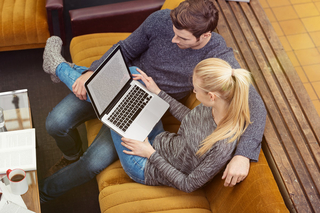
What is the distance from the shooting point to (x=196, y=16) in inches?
55.5

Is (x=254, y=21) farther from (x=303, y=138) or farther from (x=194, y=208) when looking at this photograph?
(x=194, y=208)

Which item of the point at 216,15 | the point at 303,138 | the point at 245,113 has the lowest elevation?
the point at 303,138

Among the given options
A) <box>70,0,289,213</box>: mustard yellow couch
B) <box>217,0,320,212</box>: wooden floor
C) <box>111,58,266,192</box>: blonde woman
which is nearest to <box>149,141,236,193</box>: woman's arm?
<box>111,58,266,192</box>: blonde woman

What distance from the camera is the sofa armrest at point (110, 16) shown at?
2.11 metres

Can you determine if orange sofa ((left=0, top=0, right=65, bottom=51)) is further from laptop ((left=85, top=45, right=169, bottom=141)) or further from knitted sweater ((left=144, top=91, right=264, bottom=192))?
knitted sweater ((left=144, top=91, right=264, bottom=192))

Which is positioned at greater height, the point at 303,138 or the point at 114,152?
the point at 303,138

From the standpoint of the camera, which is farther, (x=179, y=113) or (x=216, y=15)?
(x=179, y=113)

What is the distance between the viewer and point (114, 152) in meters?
1.63

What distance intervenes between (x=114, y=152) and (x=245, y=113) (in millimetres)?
738

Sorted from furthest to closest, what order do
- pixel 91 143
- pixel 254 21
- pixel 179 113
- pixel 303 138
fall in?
1. pixel 254 21
2. pixel 91 143
3. pixel 179 113
4. pixel 303 138

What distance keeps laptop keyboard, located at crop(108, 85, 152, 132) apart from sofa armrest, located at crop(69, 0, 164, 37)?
0.72 metres

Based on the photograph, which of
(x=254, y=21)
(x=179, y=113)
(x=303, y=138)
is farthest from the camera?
(x=254, y=21)

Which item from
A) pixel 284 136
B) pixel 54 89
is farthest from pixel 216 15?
pixel 54 89

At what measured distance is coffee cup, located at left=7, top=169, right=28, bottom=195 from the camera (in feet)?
4.34
